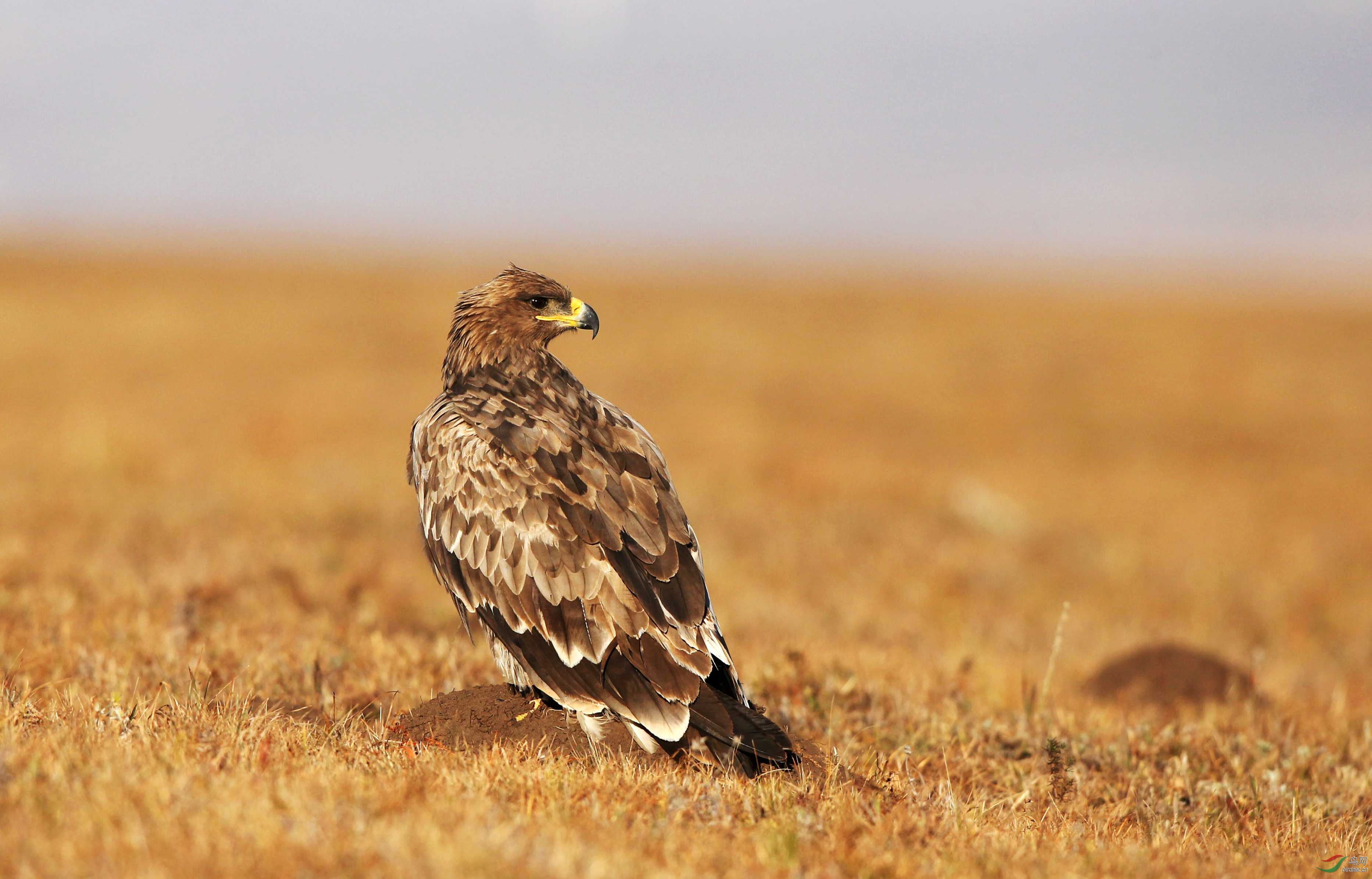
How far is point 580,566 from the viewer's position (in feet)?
17.0

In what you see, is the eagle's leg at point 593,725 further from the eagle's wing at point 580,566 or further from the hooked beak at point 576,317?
the hooked beak at point 576,317

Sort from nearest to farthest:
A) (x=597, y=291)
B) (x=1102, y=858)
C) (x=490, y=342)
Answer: (x=1102, y=858) < (x=490, y=342) < (x=597, y=291)

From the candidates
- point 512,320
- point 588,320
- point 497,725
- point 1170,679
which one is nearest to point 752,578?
point 1170,679

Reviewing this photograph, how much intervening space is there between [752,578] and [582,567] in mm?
8370

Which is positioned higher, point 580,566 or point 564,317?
point 564,317

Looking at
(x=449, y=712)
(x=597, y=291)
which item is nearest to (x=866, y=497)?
(x=449, y=712)

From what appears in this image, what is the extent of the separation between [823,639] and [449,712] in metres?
5.36

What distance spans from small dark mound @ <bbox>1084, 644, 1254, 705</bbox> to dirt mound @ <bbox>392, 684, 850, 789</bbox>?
175 inches

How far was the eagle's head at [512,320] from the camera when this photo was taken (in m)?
6.38

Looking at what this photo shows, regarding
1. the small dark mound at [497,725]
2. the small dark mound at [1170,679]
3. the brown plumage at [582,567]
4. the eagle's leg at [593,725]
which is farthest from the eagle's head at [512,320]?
the small dark mound at [1170,679]

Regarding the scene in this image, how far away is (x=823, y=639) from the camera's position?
10195 mm

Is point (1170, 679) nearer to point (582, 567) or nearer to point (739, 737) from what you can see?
point (739, 737)

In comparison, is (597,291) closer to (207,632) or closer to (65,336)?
(65,336)
